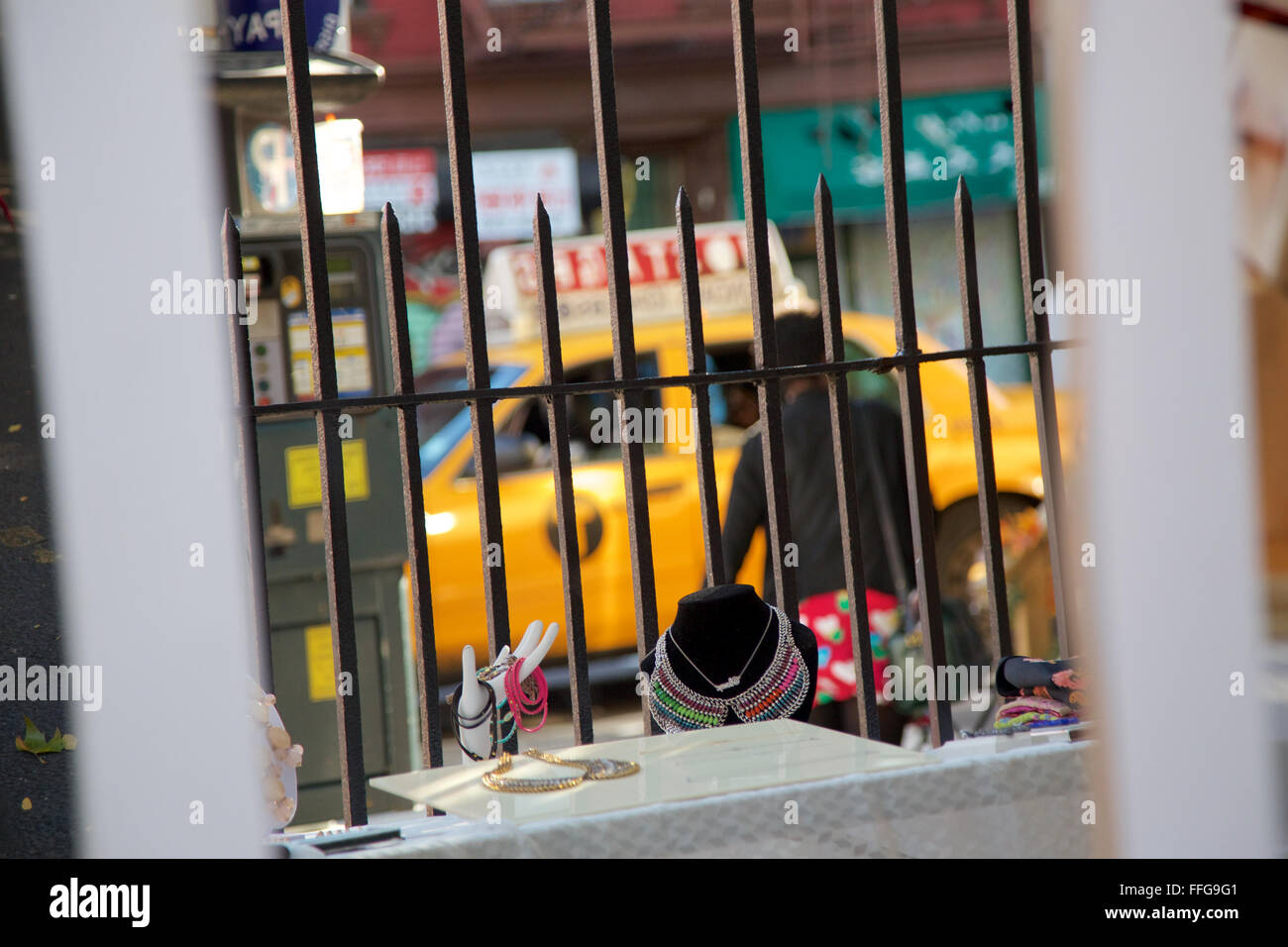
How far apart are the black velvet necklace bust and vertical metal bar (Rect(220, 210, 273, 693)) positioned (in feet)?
2.13

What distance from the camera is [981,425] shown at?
8.59 feet

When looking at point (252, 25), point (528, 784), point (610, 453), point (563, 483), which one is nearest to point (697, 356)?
point (563, 483)

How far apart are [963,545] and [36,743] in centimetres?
435

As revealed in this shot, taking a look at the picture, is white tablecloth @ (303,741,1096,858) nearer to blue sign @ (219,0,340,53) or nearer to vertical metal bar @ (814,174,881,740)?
vertical metal bar @ (814,174,881,740)

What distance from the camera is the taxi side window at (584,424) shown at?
18.6 feet

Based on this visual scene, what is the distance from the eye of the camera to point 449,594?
5.48 meters

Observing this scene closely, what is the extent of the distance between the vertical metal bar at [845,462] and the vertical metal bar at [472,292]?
61 centimetres

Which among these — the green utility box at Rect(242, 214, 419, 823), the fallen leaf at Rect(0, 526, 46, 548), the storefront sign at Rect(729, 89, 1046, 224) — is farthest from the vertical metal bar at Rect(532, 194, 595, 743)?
the storefront sign at Rect(729, 89, 1046, 224)

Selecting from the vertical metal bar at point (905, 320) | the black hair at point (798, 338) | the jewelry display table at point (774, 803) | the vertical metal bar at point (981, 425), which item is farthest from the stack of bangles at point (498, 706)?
the black hair at point (798, 338)

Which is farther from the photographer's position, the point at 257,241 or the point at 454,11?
the point at 257,241

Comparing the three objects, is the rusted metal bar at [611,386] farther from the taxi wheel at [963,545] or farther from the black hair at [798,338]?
the taxi wheel at [963,545]
